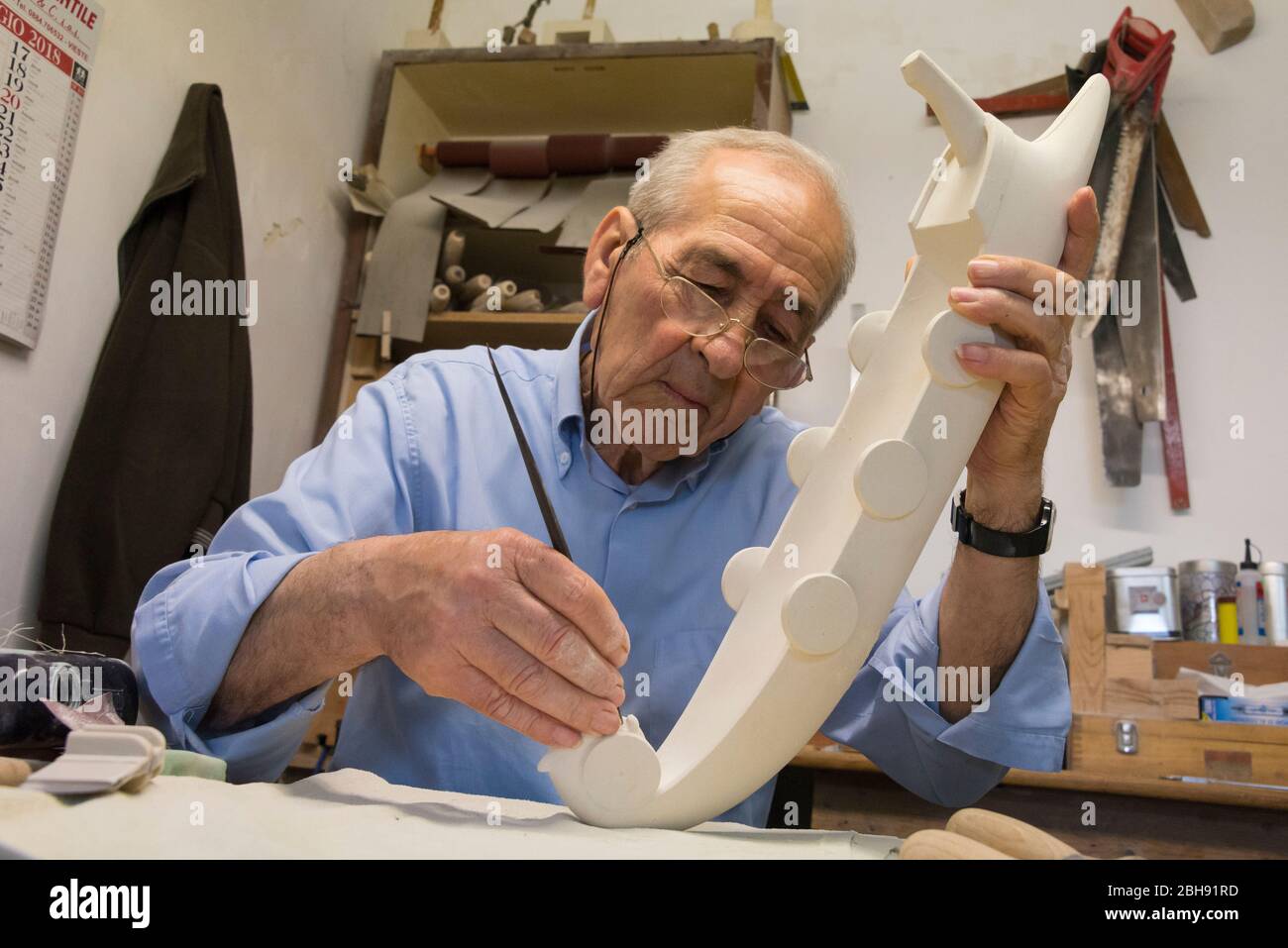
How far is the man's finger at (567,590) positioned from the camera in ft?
2.45

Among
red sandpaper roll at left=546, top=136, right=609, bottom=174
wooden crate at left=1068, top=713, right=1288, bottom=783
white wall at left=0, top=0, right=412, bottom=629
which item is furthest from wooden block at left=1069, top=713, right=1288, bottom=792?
white wall at left=0, top=0, right=412, bottom=629

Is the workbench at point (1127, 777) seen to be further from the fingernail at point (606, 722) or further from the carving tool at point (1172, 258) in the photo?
the fingernail at point (606, 722)

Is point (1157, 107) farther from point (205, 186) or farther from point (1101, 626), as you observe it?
point (205, 186)

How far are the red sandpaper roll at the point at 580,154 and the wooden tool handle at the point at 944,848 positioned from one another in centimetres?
229

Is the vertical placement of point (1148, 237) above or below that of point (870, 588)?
above

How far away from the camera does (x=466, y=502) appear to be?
1244 mm

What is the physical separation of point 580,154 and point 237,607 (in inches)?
78.5

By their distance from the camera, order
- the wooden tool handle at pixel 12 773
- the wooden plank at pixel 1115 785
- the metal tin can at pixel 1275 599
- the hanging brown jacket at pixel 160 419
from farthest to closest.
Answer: the metal tin can at pixel 1275 599 → the hanging brown jacket at pixel 160 419 → the wooden plank at pixel 1115 785 → the wooden tool handle at pixel 12 773

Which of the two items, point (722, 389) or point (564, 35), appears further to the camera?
point (564, 35)

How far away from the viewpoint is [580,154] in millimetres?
2617

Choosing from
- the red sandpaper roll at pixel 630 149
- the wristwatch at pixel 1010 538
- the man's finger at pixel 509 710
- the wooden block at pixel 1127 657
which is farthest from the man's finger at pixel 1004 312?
the red sandpaper roll at pixel 630 149

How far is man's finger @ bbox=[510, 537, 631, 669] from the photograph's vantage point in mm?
747
